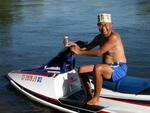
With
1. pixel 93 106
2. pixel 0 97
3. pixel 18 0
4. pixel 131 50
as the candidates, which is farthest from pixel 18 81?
pixel 18 0

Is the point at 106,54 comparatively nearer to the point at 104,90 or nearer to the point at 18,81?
the point at 104,90

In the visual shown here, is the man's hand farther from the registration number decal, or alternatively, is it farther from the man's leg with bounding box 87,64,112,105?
the registration number decal

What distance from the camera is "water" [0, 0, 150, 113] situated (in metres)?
11.9

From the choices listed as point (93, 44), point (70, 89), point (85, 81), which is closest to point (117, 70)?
point (85, 81)

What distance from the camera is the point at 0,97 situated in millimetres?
10547

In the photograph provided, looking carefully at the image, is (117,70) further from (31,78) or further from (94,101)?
(31,78)

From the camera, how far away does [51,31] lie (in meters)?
19.1

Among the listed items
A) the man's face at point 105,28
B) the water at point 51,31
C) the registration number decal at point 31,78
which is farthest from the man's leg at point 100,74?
the registration number decal at point 31,78

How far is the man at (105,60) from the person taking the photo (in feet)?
27.0

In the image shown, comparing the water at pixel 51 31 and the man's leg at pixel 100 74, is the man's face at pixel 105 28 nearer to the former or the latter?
the man's leg at pixel 100 74

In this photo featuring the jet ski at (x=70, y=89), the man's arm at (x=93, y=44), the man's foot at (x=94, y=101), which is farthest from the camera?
the man's arm at (x=93, y=44)

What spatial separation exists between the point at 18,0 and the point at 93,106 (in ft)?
86.3

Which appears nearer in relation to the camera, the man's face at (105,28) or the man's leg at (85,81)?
the man's face at (105,28)

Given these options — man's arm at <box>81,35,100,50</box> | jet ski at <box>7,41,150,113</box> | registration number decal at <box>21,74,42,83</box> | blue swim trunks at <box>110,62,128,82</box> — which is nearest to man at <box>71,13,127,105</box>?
blue swim trunks at <box>110,62,128,82</box>
